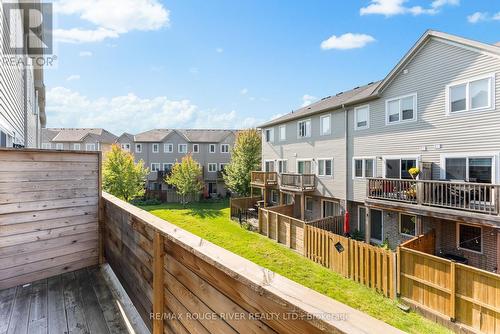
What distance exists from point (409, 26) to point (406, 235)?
11.8 metres

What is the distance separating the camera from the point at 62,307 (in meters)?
2.87

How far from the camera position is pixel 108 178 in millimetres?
18938

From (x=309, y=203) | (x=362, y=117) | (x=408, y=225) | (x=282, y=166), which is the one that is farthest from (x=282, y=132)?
(x=408, y=225)

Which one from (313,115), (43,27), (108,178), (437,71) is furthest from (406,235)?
(108,178)

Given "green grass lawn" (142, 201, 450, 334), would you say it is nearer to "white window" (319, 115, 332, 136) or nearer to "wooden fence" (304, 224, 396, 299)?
Answer: "wooden fence" (304, 224, 396, 299)

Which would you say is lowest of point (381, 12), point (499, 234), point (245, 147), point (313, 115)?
point (499, 234)

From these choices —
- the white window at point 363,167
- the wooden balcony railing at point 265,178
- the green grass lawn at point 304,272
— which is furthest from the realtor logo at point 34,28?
the white window at point 363,167

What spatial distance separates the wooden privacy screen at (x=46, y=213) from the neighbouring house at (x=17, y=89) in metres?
2.52

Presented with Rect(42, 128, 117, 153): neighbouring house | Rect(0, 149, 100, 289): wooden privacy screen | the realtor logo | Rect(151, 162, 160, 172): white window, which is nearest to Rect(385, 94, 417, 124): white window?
Rect(0, 149, 100, 289): wooden privacy screen

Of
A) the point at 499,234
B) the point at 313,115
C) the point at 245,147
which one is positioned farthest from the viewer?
the point at 245,147

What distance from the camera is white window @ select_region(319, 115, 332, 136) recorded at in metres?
14.7

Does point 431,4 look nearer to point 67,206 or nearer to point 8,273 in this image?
point 67,206

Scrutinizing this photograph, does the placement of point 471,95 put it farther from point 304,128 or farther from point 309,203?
point 309,203

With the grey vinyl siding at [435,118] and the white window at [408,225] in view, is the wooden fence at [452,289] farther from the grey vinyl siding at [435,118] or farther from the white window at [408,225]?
the grey vinyl siding at [435,118]
